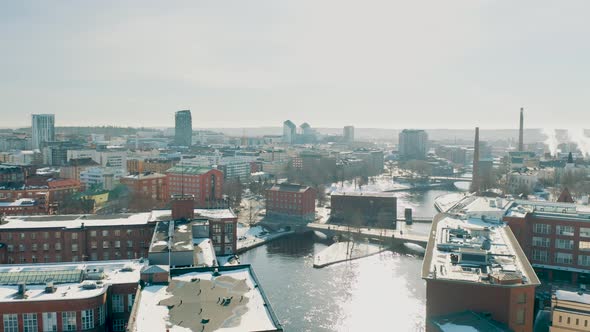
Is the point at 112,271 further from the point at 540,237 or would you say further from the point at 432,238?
the point at 540,237

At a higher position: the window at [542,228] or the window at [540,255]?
the window at [542,228]

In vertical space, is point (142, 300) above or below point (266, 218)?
above

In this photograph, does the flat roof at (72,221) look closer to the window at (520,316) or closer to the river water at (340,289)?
the river water at (340,289)

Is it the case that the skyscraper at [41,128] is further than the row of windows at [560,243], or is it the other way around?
the skyscraper at [41,128]

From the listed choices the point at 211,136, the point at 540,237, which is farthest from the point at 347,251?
the point at 211,136

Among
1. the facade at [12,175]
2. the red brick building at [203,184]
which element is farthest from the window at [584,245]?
the facade at [12,175]

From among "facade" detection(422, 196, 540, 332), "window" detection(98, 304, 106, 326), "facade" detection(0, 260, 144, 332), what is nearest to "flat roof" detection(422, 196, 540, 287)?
"facade" detection(422, 196, 540, 332)

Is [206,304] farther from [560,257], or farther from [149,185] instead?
[149,185]
